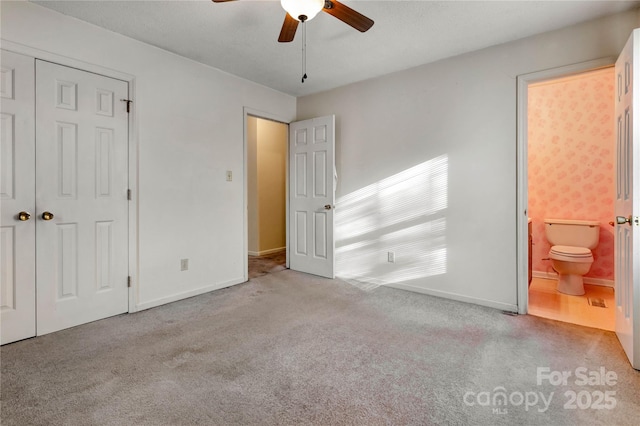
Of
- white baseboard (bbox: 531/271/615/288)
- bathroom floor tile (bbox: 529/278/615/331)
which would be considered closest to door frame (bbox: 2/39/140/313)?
bathroom floor tile (bbox: 529/278/615/331)

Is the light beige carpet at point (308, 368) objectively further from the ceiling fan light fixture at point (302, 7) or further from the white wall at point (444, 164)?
the ceiling fan light fixture at point (302, 7)

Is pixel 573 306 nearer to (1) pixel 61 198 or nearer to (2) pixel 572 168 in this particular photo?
(2) pixel 572 168

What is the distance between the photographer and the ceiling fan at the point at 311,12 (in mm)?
1727

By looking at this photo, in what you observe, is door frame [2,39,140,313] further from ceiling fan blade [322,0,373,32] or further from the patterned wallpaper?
the patterned wallpaper

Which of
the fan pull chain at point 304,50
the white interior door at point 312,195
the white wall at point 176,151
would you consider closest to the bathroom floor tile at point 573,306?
the white interior door at point 312,195

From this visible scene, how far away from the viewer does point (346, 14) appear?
194cm

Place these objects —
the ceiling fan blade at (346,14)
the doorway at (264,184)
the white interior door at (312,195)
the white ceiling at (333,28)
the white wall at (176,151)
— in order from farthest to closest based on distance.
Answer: the doorway at (264,184) < the white interior door at (312,195) < the white wall at (176,151) < the white ceiling at (333,28) < the ceiling fan blade at (346,14)

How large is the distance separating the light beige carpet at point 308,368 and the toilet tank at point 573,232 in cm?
152

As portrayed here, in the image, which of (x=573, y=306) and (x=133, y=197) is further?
(x=573, y=306)

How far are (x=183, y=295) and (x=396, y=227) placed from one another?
2390mm

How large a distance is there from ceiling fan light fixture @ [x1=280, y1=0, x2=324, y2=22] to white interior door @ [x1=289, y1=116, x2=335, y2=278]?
2.18 meters

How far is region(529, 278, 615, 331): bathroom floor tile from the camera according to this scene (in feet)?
8.96

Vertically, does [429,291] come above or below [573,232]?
below

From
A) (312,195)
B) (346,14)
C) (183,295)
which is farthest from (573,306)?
(183,295)
